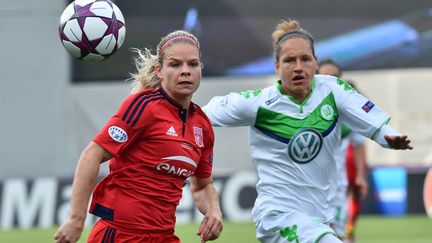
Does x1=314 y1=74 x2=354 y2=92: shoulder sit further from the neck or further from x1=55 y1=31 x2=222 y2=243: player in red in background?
x1=55 y1=31 x2=222 y2=243: player in red in background

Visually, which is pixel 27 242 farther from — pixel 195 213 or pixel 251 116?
pixel 251 116

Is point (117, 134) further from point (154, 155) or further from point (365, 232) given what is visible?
point (365, 232)

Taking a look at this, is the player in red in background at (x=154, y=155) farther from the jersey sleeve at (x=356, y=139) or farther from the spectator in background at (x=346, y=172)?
the jersey sleeve at (x=356, y=139)

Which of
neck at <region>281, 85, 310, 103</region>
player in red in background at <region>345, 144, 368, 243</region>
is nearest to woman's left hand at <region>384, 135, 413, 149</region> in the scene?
neck at <region>281, 85, 310, 103</region>

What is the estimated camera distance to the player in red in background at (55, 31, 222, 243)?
5133 millimetres

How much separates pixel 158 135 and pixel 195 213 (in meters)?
9.68

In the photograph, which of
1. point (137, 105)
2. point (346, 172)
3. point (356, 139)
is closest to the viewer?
point (137, 105)

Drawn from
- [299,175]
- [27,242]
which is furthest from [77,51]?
[27,242]

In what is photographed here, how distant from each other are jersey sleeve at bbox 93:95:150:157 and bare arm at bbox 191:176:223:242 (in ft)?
2.11

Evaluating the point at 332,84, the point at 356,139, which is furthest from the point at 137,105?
the point at 356,139

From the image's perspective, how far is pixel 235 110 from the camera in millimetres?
6086

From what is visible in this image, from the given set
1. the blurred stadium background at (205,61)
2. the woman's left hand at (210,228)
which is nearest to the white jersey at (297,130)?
the woman's left hand at (210,228)

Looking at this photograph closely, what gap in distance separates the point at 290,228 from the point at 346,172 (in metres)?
4.48

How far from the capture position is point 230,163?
18.9 metres
